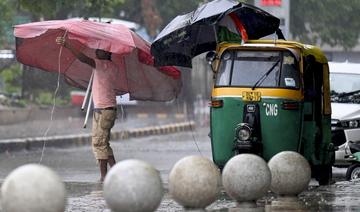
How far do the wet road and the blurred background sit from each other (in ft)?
4.84

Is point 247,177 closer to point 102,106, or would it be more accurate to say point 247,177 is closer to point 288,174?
point 288,174

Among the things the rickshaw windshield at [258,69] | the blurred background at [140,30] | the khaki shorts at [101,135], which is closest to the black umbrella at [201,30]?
the rickshaw windshield at [258,69]

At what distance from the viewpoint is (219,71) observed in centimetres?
1336

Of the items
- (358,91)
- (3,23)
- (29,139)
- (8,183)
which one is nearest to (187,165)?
(8,183)

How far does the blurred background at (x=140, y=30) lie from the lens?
2334 centimetres

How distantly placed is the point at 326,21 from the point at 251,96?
18.7m

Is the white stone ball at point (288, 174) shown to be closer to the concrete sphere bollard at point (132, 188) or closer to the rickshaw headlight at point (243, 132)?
the rickshaw headlight at point (243, 132)

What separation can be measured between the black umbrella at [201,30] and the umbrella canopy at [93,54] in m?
0.32

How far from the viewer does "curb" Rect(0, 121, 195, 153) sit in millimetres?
22000

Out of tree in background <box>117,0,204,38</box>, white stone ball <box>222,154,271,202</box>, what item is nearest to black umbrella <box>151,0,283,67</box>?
white stone ball <box>222,154,271,202</box>

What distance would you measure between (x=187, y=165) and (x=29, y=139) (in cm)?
1394

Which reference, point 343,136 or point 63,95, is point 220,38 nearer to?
point 343,136

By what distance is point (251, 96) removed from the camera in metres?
13.0

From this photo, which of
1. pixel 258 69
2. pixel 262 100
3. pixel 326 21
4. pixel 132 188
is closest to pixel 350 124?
pixel 258 69
